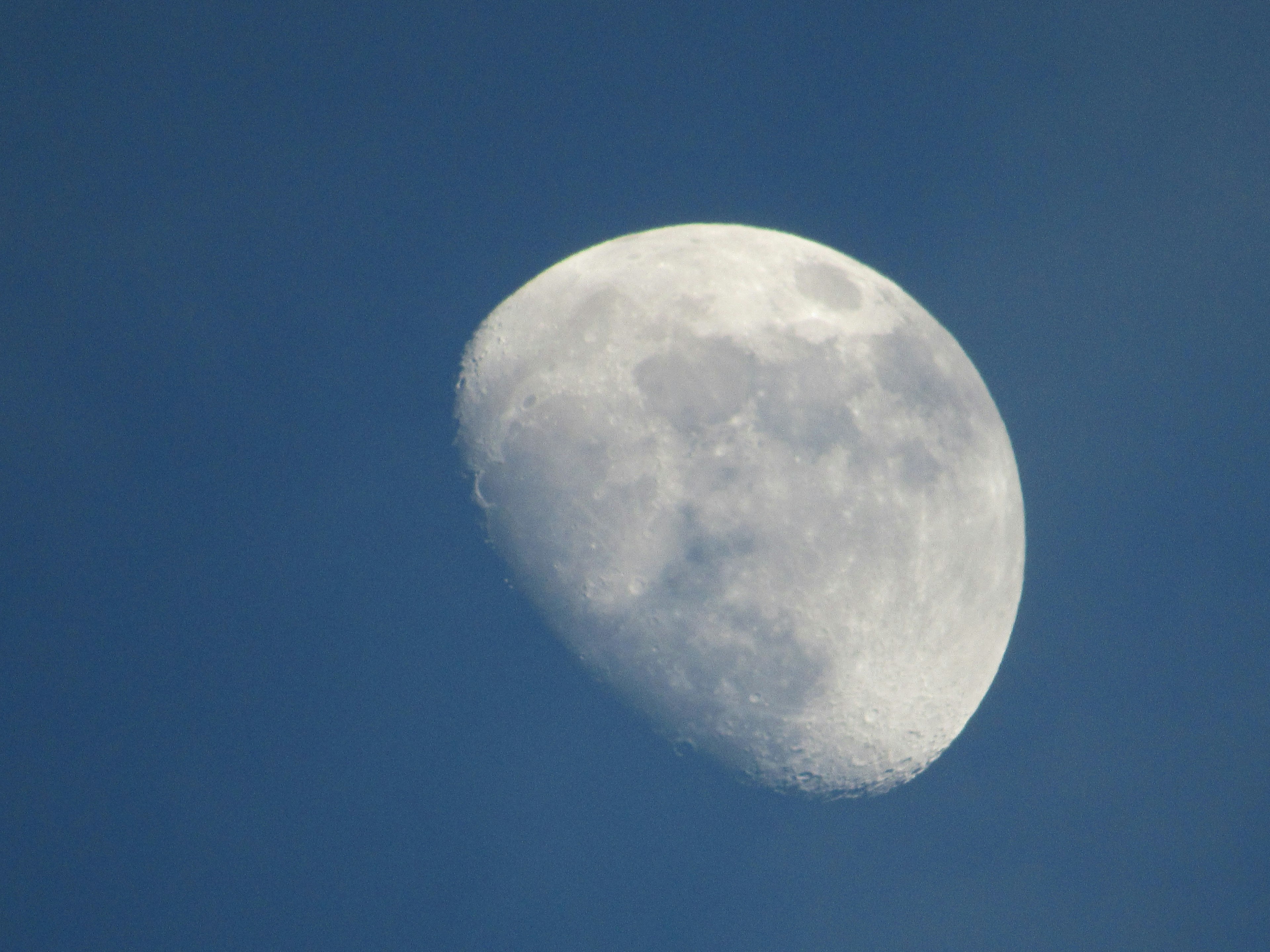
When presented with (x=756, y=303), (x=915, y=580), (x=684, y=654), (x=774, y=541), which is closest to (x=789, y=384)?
(x=756, y=303)

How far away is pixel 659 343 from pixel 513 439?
1.13m

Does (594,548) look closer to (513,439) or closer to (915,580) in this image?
(513,439)

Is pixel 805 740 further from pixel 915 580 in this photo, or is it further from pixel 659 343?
pixel 659 343

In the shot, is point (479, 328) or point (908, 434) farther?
point (479, 328)

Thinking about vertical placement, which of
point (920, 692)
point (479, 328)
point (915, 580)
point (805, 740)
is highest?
point (479, 328)

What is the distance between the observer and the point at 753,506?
198 inches

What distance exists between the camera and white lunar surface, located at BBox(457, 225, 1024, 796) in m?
5.04

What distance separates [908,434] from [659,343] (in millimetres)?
1713

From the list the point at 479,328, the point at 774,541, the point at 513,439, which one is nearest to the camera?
the point at 774,541

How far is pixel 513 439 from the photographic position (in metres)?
5.35

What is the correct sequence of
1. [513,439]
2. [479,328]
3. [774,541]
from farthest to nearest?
[479,328] → [513,439] → [774,541]

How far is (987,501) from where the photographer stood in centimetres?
567

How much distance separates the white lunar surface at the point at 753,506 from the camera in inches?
199

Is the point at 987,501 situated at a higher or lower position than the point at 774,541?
higher
